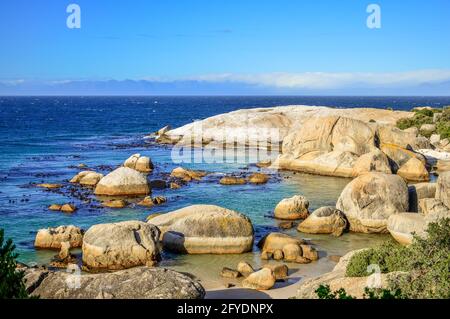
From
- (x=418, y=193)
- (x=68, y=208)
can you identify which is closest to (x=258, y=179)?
(x=418, y=193)

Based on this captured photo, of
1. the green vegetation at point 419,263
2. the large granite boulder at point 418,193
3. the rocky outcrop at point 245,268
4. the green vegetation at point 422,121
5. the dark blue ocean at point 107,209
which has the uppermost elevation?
the green vegetation at point 422,121

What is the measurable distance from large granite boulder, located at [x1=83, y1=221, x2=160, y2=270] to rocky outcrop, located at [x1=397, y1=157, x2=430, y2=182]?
87.1 feet

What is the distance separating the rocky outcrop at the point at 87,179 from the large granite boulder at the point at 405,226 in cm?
2292

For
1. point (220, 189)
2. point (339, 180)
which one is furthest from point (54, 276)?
point (339, 180)

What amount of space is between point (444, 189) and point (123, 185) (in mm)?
20070

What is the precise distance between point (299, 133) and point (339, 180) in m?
7.58

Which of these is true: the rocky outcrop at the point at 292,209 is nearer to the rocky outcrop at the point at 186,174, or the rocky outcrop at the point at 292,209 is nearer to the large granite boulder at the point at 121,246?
the large granite boulder at the point at 121,246

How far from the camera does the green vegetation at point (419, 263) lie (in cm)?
1295

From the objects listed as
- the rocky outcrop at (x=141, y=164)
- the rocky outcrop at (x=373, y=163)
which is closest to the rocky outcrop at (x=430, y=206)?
the rocky outcrop at (x=373, y=163)

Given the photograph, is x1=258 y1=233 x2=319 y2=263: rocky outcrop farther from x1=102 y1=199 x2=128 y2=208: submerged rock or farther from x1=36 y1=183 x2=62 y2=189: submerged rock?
x1=36 y1=183 x2=62 y2=189: submerged rock

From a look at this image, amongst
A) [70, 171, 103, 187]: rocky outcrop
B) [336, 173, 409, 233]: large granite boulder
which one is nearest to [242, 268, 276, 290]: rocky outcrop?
[336, 173, 409, 233]: large granite boulder

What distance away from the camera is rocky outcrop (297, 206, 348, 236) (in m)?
27.9

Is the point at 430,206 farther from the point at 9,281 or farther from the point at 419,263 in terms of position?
the point at 9,281
